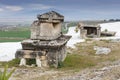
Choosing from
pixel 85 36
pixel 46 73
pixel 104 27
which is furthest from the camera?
pixel 104 27

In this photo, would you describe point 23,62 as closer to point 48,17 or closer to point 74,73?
point 48,17

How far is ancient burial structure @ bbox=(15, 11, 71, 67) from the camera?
71.8 feet

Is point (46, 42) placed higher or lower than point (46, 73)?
higher

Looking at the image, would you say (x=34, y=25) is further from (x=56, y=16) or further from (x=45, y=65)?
(x=45, y=65)

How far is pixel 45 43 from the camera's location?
72.6 feet

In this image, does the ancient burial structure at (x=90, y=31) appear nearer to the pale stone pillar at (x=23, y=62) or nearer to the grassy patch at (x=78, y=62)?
the grassy patch at (x=78, y=62)

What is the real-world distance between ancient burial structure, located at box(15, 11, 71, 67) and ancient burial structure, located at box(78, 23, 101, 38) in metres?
20.0

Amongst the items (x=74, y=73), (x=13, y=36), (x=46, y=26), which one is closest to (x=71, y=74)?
(x=74, y=73)

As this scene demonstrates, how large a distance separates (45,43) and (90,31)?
25207 millimetres

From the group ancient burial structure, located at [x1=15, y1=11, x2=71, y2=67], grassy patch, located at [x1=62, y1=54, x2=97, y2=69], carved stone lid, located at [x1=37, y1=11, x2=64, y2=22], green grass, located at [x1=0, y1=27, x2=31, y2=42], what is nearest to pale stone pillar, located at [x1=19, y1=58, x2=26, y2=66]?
ancient burial structure, located at [x1=15, y1=11, x2=71, y2=67]

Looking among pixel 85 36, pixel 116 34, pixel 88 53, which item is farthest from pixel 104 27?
pixel 88 53

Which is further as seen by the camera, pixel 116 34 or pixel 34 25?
pixel 116 34

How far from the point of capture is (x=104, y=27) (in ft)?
174

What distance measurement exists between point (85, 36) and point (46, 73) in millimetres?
25733
